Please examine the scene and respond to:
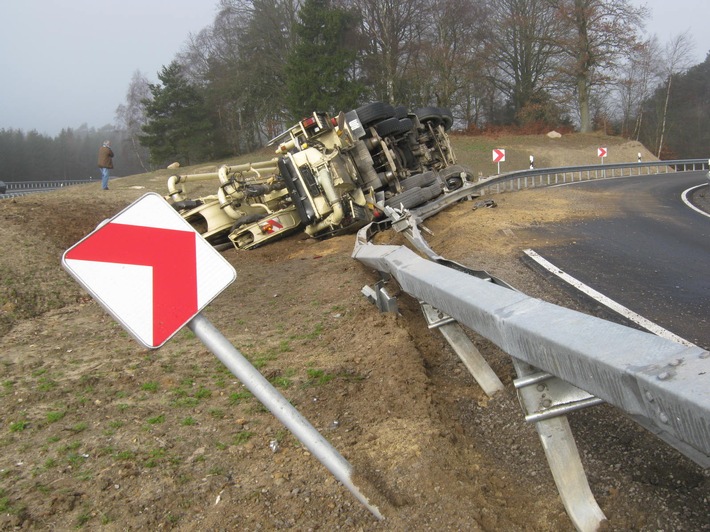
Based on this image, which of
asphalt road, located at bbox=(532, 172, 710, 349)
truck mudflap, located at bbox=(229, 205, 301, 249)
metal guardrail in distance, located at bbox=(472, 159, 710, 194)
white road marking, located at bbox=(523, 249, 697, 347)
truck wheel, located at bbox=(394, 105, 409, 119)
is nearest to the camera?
white road marking, located at bbox=(523, 249, 697, 347)

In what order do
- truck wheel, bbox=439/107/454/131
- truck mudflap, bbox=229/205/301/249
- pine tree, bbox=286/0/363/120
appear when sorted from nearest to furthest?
truck mudflap, bbox=229/205/301/249
truck wheel, bbox=439/107/454/131
pine tree, bbox=286/0/363/120

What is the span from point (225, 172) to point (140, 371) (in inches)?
244

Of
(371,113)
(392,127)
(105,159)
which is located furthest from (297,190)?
(105,159)

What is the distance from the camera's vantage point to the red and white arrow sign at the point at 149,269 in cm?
237

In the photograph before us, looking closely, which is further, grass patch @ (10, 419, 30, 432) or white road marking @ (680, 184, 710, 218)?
white road marking @ (680, 184, 710, 218)

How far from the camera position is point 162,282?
96.3 inches

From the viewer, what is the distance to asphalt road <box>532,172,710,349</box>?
4.99m

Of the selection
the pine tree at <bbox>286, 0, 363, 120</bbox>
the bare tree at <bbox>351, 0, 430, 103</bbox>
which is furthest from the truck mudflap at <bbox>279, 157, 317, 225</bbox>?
the bare tree at <bbox>351, 0, 430, 103</bbox>

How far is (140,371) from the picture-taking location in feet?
15.1

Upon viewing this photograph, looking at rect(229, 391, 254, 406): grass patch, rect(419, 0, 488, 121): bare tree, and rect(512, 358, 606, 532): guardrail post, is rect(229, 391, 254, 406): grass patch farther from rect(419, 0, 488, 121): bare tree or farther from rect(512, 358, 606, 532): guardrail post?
rect(419, 0, 488, 121): bare tree

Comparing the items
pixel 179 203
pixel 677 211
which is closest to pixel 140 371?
pixel 179 203

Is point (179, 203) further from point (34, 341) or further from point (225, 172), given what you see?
point (34, 341)

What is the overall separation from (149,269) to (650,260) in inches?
251

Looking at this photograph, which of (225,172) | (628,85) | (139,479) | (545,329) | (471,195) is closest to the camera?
(545,329)
